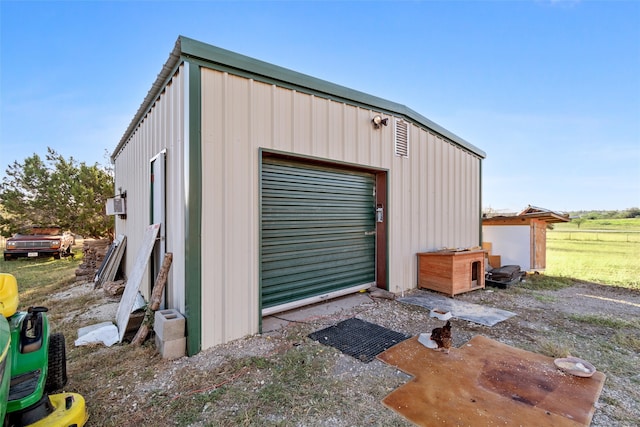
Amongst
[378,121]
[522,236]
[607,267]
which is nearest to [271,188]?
[378,121]

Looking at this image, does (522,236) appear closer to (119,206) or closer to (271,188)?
(271,188)

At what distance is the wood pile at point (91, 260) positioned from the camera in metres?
6.87

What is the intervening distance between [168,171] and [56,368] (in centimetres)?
215

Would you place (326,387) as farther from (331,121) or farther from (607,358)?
(331,121)

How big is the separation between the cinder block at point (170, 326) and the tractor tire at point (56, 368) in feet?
2.32

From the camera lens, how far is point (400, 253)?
16.5 feet

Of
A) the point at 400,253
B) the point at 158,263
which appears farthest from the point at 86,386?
the point at 400,253

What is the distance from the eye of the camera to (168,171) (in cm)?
337

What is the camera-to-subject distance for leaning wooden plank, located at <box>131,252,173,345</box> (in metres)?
2.93

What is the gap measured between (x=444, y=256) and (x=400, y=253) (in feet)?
2.60

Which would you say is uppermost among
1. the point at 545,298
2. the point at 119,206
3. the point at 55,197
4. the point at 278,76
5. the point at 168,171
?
the point at 278,76

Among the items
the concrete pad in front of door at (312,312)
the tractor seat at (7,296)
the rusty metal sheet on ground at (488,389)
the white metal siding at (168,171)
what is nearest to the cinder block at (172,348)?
the white metal siding at (168,171)

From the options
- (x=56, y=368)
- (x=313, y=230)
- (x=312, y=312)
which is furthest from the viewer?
(x=313, y=230)

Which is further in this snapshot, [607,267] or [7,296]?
[607,267]
